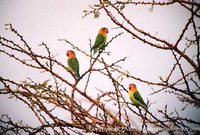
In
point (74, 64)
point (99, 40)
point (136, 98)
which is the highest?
point (99, 40)

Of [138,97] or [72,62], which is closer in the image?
[138,97]

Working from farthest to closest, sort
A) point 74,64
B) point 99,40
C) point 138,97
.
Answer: point 74,64
point 99,40
point 138,97

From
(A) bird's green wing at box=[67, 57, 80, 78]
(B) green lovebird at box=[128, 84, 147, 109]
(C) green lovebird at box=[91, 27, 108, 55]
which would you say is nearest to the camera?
(B) green lovebird at box=[128, 84, 147, 109]

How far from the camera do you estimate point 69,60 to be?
5.10m

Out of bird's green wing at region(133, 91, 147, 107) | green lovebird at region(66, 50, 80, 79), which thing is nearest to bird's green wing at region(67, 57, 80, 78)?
green lovebird at region(66, 50, 80, 79)

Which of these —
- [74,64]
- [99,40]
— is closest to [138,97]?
[99,40]

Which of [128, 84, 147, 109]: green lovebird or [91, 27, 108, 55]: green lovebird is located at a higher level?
[91, 27, 108, 55]: green lovebird

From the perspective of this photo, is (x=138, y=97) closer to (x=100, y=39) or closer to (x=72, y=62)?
(x=100, y=39)

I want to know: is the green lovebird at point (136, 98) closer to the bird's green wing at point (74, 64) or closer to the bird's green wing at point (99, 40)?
the bird's green wing at point (99, 40)

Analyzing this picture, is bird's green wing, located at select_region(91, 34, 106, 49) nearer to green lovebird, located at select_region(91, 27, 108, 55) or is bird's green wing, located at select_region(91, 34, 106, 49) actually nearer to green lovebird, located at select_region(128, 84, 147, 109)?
green lovebird, located at select_region(91, 27, 108, 55)

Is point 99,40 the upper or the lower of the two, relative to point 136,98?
upper

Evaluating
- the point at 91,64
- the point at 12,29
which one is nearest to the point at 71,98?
the point at 91,64

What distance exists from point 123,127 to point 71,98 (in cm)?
47

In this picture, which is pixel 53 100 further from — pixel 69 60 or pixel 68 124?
pixel 69 60
